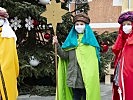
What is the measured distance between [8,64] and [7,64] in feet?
0.05

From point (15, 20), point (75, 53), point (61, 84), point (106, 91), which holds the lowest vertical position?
point (106, 91)

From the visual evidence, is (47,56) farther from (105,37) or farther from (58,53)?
(58,53)

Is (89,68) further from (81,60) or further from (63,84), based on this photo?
(63,84)

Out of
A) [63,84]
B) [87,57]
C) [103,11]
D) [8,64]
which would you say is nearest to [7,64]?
[8,64]

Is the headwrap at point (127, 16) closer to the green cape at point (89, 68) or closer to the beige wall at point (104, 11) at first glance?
the green cape at point (89, 68)

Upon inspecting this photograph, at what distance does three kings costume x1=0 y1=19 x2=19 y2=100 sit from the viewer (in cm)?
648

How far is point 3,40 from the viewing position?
21.4 feet

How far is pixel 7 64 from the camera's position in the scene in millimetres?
6492

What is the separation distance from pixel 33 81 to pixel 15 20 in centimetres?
199

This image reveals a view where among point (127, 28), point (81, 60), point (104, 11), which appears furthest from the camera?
point (104, 11)

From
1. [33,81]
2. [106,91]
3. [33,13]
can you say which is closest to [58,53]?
[33,13]

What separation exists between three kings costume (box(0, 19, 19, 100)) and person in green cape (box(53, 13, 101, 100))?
2.34 feet

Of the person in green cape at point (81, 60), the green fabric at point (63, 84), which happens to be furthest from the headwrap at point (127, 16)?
the green fabric at point (63, 84)

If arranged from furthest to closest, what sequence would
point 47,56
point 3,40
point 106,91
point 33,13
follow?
point 106,91 < point 47,56 < point 33,13 < point 3,40
